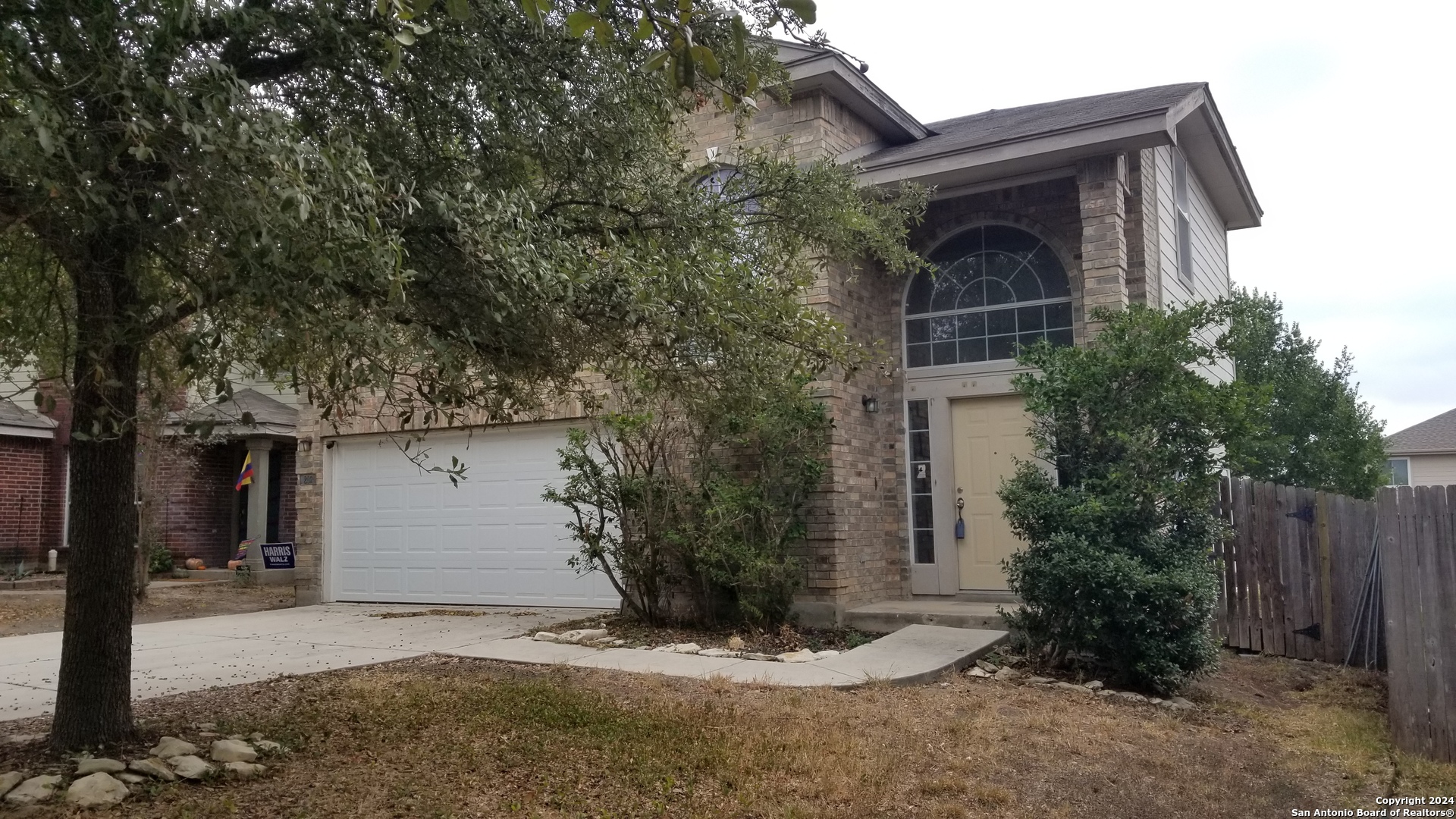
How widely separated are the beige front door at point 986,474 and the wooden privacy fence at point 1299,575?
185 centimetres

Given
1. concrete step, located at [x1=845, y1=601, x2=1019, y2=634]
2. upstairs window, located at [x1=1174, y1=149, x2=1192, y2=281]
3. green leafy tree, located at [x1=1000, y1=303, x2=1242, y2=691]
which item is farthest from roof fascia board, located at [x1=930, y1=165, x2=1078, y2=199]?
concrete step, located at [x1=845, y1=601, x2=1019, y2=634]

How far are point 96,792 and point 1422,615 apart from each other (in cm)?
651

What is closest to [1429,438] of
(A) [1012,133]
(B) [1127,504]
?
(A) [1012,133]

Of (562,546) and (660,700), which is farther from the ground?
(562,546)

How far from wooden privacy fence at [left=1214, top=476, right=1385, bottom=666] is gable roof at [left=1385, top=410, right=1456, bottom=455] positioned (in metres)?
27.3

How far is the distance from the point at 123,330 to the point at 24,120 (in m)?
1.28

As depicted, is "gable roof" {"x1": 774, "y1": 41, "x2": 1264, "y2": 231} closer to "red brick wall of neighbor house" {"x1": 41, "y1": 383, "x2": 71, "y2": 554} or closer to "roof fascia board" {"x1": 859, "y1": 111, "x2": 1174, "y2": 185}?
"roof fascia board" {"x1": 859, "y1": 111, "x2": 1174, "y2": 185}

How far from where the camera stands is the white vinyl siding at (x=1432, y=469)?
106 ft

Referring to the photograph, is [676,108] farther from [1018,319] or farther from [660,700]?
[1018,319]

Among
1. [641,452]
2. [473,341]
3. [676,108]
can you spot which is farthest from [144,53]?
[641,452]

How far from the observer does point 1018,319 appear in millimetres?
10180

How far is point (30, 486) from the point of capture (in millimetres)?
17953

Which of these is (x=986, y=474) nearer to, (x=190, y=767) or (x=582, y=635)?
(x=582, y=635)

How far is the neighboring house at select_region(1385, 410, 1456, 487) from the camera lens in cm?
3243
